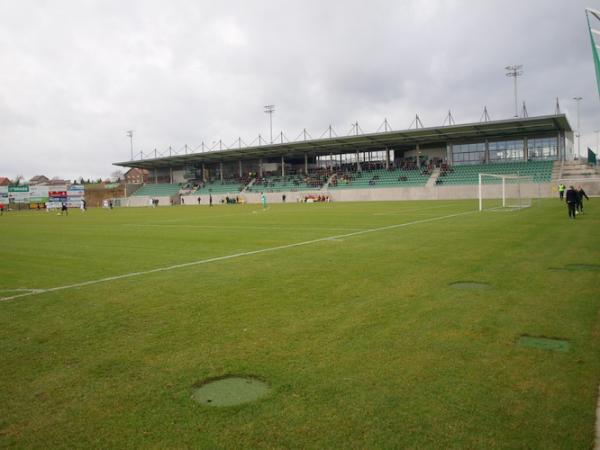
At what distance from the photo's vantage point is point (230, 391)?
4.16 meters

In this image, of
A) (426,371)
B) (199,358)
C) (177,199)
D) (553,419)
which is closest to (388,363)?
(426,371)

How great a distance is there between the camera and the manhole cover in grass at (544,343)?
16.5 feet

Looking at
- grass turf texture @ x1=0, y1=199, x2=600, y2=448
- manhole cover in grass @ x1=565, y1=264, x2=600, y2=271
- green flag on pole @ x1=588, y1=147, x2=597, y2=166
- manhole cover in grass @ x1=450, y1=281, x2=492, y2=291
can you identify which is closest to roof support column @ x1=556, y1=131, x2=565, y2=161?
green flag on pole @ x1=588, y1=147, x2=597, y2=166

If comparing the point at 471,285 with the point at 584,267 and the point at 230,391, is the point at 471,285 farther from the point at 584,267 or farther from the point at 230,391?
the point at 230,391

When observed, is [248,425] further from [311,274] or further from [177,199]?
[177,199]

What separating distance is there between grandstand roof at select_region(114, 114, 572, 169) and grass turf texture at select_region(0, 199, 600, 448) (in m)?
52.7

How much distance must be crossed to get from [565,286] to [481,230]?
393 inches

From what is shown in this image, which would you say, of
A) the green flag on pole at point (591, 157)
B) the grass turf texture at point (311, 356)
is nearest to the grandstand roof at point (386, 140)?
the green flag on pole at point (591, 157)

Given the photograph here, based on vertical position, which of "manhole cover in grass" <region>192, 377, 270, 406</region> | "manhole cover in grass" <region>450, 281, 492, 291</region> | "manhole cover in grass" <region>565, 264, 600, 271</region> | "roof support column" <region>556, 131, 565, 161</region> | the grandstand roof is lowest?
"manhole cover in grass" <region>192, 377, 270, 406</region>

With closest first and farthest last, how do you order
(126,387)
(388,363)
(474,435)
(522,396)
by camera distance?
1. (474,435)
2. (522,396)
3. (126,387)
4. (388,363)

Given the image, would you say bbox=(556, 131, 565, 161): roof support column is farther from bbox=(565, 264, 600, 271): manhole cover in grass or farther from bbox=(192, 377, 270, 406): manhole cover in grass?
bbox=(192, 377, 270, 406): manhole cover in grass

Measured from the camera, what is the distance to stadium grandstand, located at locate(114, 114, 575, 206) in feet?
195

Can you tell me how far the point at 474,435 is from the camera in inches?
130

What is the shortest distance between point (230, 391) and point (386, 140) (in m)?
68.1
